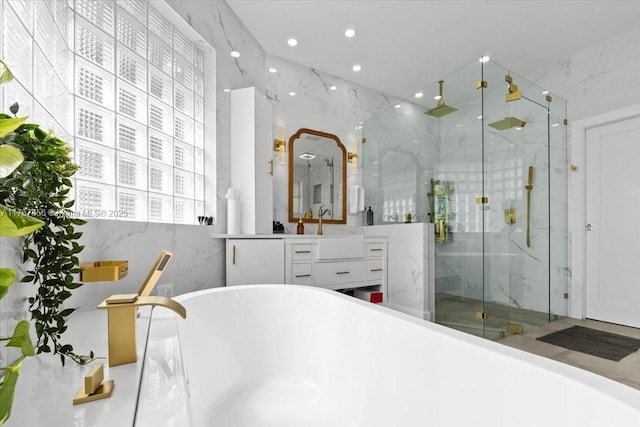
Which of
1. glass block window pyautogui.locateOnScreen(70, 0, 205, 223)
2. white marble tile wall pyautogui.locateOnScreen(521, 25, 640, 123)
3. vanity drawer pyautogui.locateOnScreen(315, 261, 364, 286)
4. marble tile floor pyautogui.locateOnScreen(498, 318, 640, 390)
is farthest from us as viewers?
white marble tile wall pyautogui.locateOnScreen(521, 25, 640, 123)

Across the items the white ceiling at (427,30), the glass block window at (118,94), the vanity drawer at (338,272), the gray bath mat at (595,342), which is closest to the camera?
the glass block window at (118,94)

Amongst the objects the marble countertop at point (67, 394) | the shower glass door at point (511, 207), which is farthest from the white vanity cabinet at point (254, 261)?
the shower glass door at point (511, 207)

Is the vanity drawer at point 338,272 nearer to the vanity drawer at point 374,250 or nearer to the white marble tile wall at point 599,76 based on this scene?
the vanity drawer at point 374,250

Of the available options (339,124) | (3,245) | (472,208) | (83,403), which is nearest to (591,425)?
(83,403)

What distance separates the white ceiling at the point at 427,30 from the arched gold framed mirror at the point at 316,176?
844 mm

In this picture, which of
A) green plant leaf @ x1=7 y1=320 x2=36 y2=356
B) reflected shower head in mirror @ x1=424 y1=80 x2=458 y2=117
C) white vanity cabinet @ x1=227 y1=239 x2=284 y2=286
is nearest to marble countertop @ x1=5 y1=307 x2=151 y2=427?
green plant leaf @ x1=7 y1=320 x2=36 y2=356

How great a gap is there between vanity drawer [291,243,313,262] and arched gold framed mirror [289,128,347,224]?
0.64 m

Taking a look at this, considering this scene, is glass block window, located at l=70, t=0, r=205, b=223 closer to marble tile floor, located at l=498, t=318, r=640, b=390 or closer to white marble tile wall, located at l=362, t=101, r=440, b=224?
white marble tile wall, located at l=362, t=101, r=440, b=224

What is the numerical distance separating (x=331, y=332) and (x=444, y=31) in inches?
113

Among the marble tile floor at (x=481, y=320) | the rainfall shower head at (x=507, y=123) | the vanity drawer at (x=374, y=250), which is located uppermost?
the rainfall shower head at (x=507, y=123)

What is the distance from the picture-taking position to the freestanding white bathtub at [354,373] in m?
0.77

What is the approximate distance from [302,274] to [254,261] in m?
0.45

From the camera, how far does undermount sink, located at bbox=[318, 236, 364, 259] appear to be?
2.81 metres

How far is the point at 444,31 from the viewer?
2.96 m
